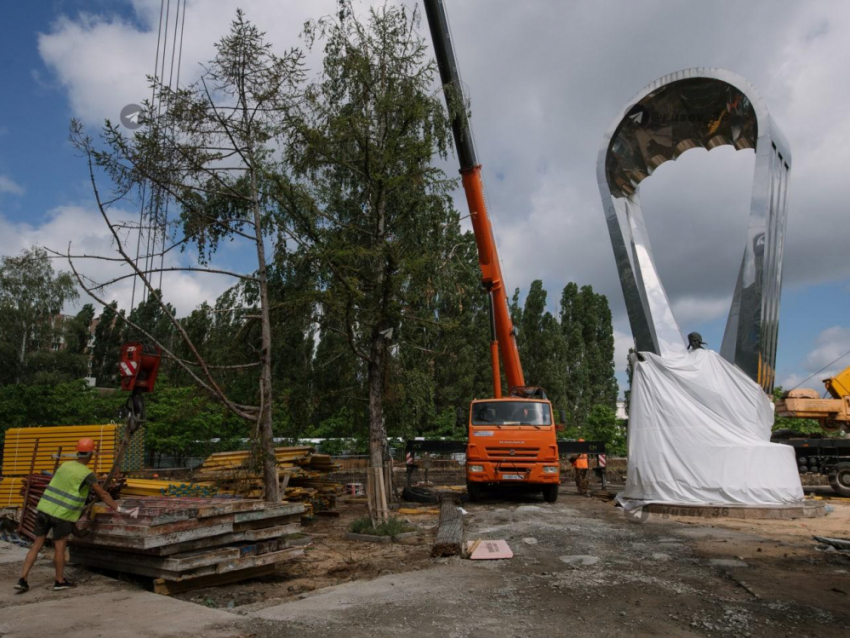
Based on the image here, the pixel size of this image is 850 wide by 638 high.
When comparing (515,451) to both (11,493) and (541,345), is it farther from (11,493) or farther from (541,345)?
(541,345)

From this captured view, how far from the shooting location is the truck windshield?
1579 cm

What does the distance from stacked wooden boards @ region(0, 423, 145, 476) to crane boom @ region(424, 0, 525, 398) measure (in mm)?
9286

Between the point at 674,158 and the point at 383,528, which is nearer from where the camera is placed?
the point at 383,528

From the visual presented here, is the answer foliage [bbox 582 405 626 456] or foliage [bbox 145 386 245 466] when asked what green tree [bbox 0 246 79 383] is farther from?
foliage [bbox 582 405 626 456]

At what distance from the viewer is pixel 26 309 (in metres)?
38.9

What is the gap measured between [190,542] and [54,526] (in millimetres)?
1508

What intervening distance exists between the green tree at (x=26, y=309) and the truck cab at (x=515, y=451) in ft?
105

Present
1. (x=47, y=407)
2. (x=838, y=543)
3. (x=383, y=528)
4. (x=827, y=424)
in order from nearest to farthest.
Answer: (x=838, y=543) → (x=383, y=528) → (x=827, y=424) → (x=47, y=407)

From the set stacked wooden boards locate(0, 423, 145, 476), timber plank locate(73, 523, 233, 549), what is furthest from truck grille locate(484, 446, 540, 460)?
timber plank locate(73, 523, 233, 549)

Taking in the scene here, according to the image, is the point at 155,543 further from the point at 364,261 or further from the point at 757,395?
the point at 757,395

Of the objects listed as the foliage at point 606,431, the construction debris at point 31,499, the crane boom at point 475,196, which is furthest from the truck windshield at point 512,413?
the foliage at point 606,431

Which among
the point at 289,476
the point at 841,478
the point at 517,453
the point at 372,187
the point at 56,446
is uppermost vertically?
the point at 372,187

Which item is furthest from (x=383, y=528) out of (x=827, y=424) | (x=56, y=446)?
(x=827, y=424)

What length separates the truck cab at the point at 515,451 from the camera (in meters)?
15.3
